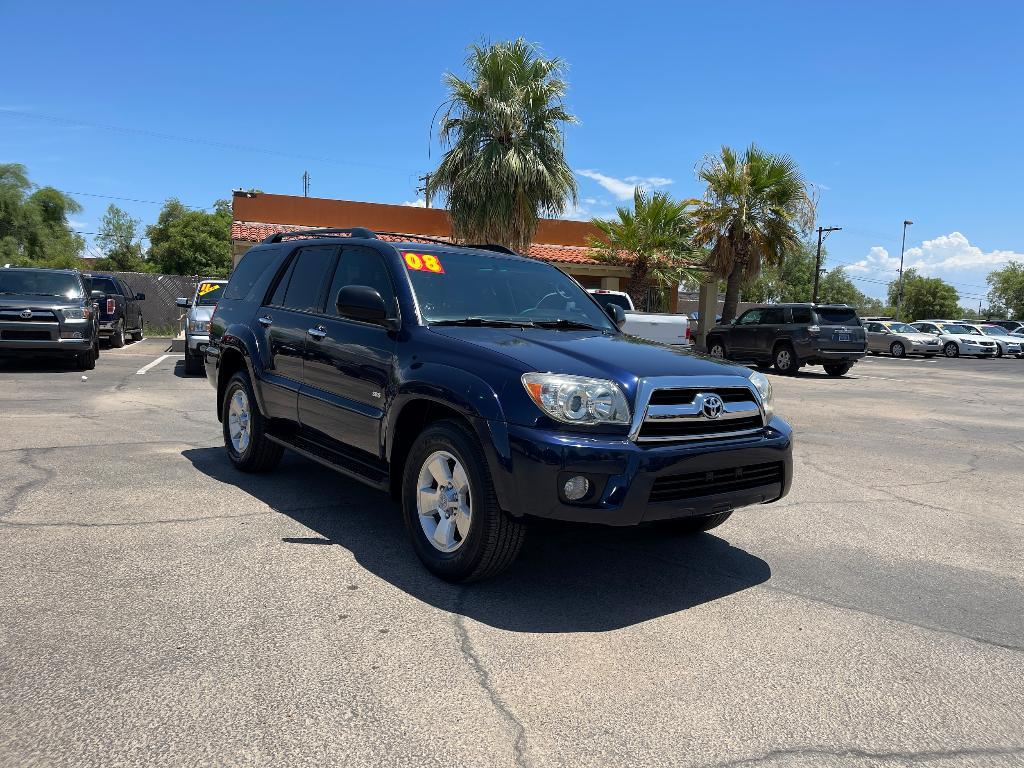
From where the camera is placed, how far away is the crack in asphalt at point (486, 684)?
2732mm

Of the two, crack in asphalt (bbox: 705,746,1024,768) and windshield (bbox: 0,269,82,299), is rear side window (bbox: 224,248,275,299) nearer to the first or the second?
crack in asphalt (bbox: 705,746,1024,768)

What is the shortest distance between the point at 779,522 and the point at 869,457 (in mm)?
3304

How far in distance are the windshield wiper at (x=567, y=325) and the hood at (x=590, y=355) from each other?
7.3 inches

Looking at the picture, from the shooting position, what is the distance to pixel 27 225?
51344 millimetres

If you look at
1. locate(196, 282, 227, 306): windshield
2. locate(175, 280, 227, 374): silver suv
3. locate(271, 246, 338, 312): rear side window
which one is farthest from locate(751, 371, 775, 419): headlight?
locate(196, 282, 227, 306): windshield

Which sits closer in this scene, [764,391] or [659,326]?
[764,391]

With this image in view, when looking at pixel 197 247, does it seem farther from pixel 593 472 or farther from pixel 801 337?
pixel 593 472

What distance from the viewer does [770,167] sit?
25578 millimetres

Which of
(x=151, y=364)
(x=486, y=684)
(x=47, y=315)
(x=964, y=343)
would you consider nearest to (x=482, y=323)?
(x=486, y=684)

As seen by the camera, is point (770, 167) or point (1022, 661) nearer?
point (1022, 661)

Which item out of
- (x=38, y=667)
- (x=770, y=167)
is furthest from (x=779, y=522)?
(x=770, y=167)

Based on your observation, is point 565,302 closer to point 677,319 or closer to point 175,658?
point 175,658

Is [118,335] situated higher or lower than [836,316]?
lower

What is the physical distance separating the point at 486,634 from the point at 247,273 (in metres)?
4.38
